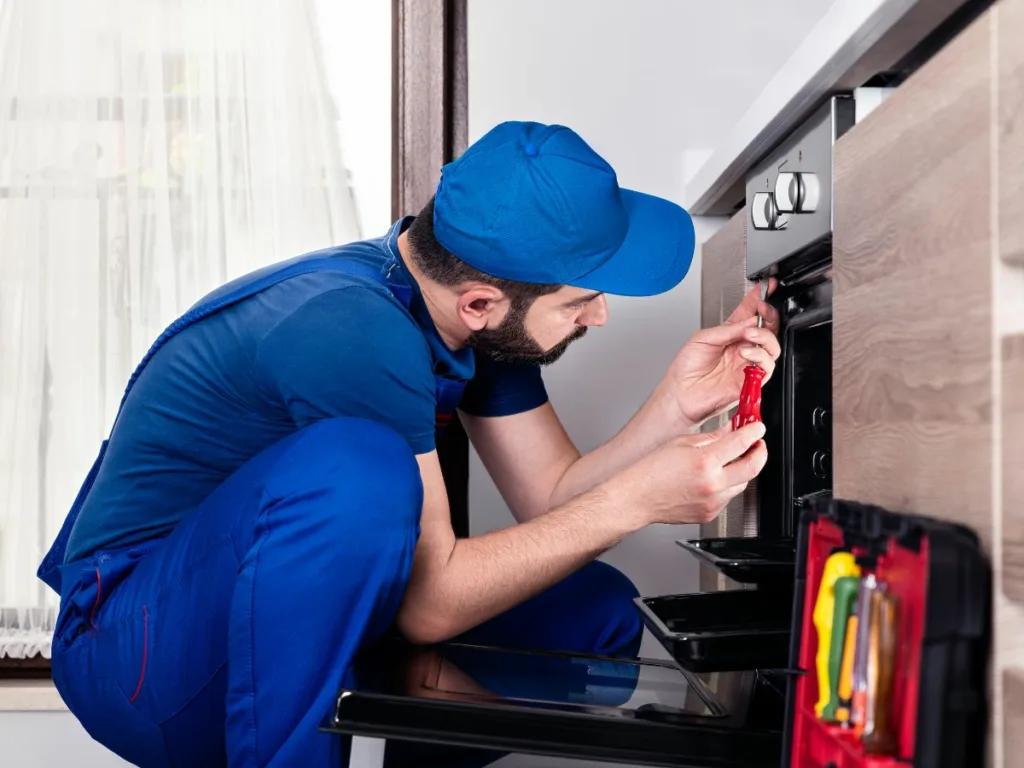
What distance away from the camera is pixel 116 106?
6.61 ft

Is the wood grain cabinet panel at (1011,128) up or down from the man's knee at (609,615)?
up

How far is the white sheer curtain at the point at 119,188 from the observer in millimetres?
2002

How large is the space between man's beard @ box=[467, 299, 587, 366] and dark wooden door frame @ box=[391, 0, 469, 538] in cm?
60

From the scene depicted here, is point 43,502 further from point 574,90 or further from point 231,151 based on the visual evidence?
point 574,90

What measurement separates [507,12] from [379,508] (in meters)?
1.24

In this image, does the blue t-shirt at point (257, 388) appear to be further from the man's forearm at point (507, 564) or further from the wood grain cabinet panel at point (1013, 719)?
the wood grain cabinet panel at point (1013, 719)

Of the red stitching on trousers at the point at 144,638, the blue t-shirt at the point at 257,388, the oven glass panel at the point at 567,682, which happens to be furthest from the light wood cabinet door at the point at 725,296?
the red stitching on trousers at the point at 144,638

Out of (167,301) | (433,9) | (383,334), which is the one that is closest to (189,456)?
(383,334)

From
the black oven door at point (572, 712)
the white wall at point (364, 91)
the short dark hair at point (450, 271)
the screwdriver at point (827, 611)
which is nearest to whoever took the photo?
the screwdriver at point (827, 611)

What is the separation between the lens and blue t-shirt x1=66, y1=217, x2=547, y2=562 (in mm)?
1147

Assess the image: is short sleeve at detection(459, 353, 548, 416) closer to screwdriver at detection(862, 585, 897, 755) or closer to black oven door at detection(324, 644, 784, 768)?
black oven door at detection(324, 644, 784, 768)

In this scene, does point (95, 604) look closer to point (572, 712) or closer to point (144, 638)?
point (144, 638)

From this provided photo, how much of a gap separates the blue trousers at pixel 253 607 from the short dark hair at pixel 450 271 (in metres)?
0.27

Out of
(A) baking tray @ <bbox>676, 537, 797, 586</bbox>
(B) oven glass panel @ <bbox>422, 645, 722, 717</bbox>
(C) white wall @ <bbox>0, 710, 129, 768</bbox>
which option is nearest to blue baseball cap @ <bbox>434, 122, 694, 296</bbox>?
(A) baking tray @ <bbox>676, 537, 797, 586</bbox>
